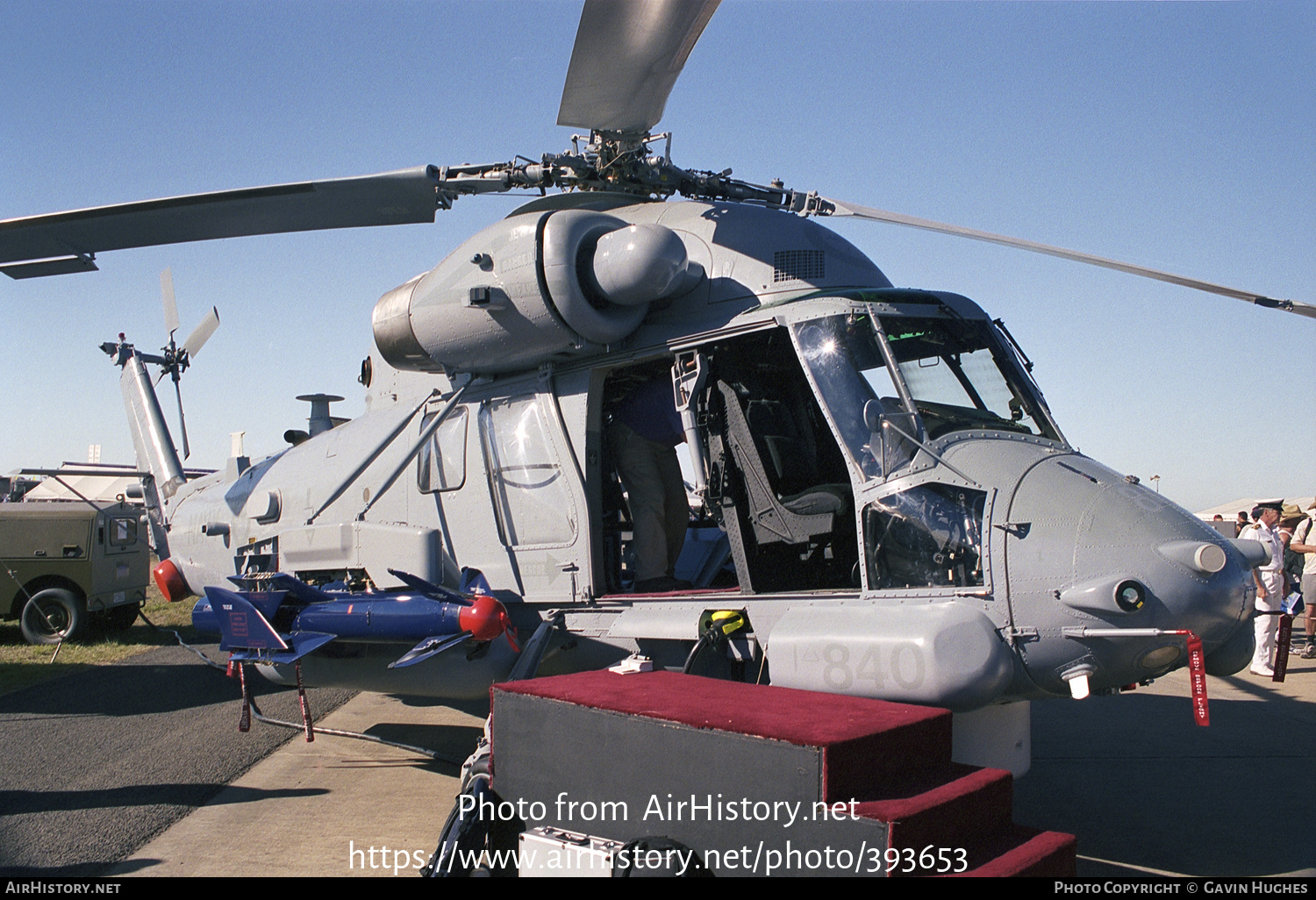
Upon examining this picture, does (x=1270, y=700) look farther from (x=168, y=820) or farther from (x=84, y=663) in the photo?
(x=84, y=663)

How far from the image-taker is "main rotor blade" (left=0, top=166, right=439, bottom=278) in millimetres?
5891

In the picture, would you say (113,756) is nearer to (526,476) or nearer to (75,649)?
(526,476)

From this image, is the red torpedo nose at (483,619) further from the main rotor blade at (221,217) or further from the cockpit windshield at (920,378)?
the main rotor blade at (221,217)

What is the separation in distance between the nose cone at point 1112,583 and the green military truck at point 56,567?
1199cm

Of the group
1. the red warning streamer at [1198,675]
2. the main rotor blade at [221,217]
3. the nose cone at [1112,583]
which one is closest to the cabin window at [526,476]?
the main rotor blade at [221,217]

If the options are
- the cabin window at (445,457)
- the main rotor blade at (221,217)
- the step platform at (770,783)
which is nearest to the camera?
the step platform at (770,783)

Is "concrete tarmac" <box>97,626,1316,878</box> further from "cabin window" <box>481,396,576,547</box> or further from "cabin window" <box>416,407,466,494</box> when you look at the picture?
"cabin window" <box>416,407,466,494</box>

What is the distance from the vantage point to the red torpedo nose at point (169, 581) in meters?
7.32

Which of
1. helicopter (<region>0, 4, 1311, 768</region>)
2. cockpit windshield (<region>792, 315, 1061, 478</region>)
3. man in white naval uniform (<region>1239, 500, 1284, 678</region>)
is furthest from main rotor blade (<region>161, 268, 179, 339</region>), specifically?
man in white naval uniform (<region>1239, 500, 1284, 678</region>)

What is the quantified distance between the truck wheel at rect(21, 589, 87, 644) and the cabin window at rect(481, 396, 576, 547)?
9.28 meters

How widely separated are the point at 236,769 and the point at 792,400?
4.54 m
